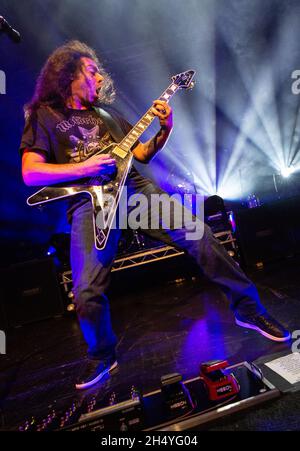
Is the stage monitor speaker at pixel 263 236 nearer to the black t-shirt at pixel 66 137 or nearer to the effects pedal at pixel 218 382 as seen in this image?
the black t-shirt at pixel 66 137

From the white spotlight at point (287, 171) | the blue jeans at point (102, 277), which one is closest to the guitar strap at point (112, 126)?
the blue jeans at point (102, 277)

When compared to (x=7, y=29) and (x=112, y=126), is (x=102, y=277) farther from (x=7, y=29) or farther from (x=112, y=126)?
(x=7, y=29)

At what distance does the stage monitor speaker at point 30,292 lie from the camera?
13.0ft

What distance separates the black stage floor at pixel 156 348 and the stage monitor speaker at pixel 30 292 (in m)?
0.17

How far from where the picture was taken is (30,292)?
3.99 meters

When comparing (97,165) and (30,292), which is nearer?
(97,165)

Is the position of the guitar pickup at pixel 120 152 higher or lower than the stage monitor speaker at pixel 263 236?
higher

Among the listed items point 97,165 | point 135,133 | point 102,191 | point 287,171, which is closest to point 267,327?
point 102,191

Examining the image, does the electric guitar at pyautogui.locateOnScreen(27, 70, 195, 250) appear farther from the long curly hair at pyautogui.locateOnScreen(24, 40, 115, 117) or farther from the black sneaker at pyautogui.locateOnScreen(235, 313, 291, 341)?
the black sneaker at pyautogui.locateOnScreen(235, 313, 291, 341)

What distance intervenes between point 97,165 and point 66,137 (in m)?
0.38

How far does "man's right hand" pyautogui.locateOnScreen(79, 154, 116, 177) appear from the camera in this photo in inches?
63.5

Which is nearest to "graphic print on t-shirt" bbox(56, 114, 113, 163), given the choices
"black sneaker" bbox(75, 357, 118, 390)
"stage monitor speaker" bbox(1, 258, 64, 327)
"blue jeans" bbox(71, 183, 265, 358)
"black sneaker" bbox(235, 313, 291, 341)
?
"blue jeans" bbox(71, 183, 265, 358)

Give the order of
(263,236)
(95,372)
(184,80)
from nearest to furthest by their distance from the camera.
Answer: (95,372) < (184,80) < (263,236)

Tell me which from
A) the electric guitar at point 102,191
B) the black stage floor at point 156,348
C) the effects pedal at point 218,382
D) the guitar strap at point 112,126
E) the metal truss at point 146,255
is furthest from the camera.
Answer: the metal truss at point 146,255
